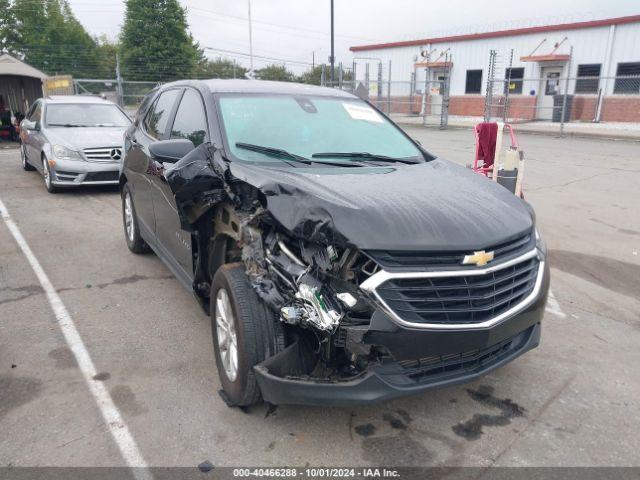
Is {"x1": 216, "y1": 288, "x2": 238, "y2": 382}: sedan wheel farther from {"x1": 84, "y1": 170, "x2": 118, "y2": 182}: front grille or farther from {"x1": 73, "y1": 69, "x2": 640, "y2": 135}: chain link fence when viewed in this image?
{"x1": 73, "y1": 69, "x2": 640, "y2": 135}: chain link fence

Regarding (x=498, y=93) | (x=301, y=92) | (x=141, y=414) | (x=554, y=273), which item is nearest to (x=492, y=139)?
(x=554, y=273)

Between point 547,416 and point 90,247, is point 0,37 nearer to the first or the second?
point 90,247

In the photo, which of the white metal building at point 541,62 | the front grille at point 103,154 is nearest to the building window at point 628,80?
the white metal building at point 541,62

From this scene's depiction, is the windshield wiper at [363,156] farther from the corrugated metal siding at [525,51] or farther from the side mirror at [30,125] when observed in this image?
the corrugated metal siding at [525,51]

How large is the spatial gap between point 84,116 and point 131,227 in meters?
5.29

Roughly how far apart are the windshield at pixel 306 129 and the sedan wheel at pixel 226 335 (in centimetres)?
99

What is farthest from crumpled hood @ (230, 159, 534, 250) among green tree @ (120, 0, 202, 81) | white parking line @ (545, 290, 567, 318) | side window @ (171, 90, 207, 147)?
green tree @ (120, 0, 202, 81)

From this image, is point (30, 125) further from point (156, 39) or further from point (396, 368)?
point (156, 39)

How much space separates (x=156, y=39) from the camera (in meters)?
54.2

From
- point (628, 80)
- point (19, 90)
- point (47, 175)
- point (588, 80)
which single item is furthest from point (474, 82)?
point (47, 175)

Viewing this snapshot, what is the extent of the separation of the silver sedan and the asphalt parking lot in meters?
3.25

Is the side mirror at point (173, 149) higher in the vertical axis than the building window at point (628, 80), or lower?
lower

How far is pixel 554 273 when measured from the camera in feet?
18.2

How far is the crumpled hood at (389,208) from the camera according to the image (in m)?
2.60
